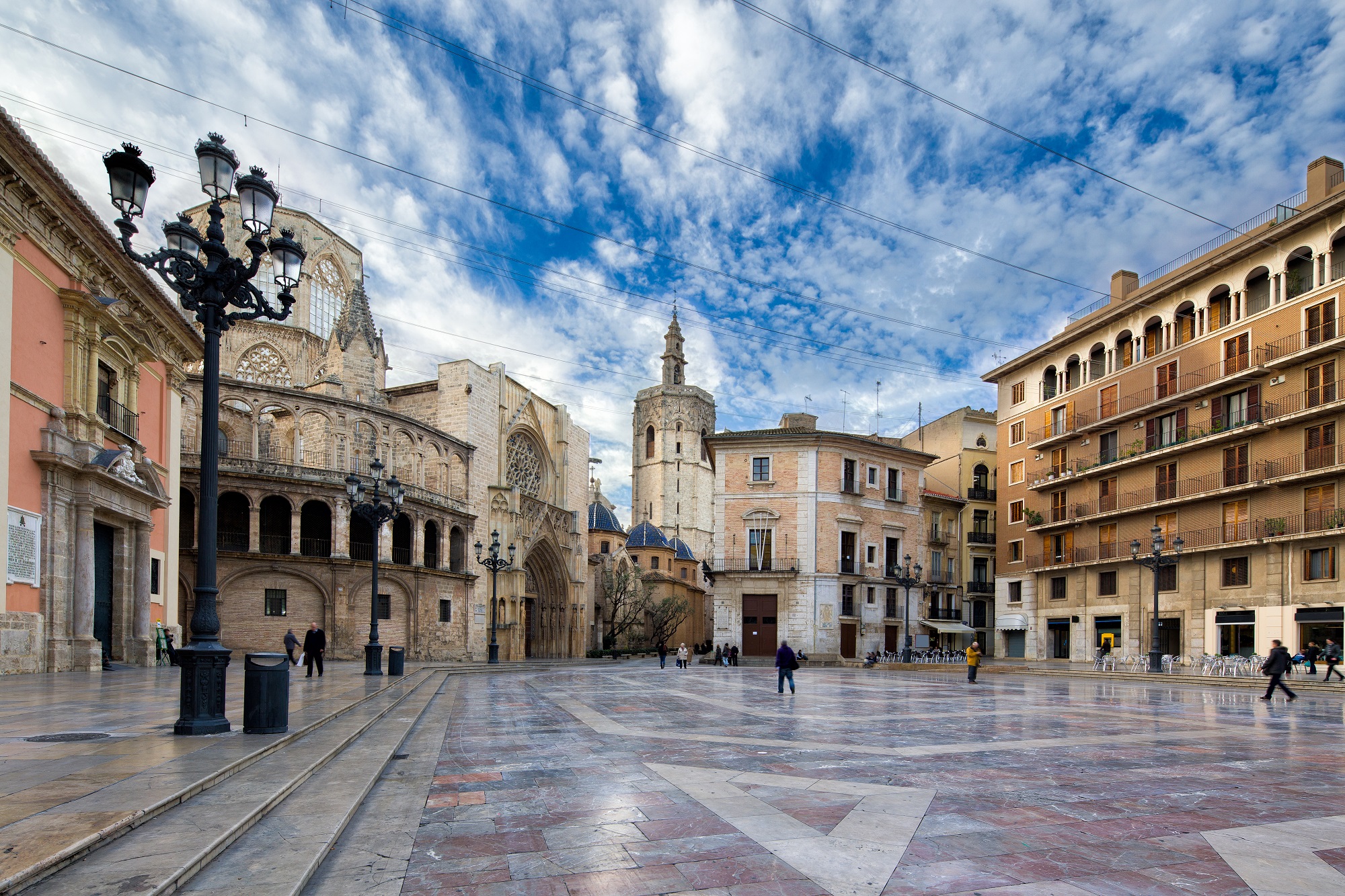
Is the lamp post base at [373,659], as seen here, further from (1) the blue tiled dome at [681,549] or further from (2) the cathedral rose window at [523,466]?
(1) the blue tiled dome at [681,549]

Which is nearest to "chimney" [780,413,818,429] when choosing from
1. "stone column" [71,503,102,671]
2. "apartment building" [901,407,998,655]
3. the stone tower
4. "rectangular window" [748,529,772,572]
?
"apartment building" [901,407,998,655]

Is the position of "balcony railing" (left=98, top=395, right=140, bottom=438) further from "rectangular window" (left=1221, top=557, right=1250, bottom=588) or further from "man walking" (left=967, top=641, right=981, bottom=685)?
"rectangular window" (left=1221, top=557, right=1250, bottom=588)

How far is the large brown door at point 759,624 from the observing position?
4025cm

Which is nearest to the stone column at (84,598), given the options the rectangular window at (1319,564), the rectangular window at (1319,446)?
the rectangular window at (1319,564)

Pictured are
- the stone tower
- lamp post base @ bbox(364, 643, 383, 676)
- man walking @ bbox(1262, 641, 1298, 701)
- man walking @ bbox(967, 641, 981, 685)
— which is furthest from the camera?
the stone tower

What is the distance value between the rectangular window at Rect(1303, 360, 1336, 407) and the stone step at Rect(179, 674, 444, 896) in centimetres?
3213

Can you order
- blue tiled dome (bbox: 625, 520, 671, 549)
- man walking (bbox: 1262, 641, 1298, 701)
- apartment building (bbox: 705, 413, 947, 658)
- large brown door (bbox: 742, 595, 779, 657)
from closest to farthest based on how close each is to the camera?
man walking (bbox: 1262, 641, 1298, 701) → apartment building (bbox: 705, 413, 947, 658) → large brown door (bbox: 742, 595, 779, 657) → blue tiled dome (bbox: 625, 520, 671, 549)

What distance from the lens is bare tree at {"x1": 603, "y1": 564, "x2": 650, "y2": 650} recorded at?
6091 centimetres

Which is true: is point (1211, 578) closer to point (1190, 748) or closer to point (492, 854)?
point (1190, 748)

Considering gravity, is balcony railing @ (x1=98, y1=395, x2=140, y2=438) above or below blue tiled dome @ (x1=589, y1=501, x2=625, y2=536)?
above

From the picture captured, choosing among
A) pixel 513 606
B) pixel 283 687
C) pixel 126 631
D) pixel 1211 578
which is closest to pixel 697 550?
pixel 513 606

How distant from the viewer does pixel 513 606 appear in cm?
4625

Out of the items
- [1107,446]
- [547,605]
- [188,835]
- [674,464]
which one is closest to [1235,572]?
[1107,446]

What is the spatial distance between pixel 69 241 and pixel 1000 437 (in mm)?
42093
